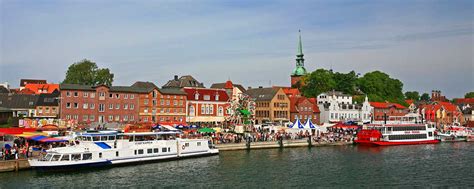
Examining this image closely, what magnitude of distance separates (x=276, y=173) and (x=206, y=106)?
5200 cm

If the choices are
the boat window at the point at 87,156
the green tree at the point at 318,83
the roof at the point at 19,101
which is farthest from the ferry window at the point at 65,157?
the green tree at the point at 318,83

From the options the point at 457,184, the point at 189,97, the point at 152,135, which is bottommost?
the point at 457,184

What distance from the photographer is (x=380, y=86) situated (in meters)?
146

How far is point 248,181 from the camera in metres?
47.2

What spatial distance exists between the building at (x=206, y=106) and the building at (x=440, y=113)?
69659 mm

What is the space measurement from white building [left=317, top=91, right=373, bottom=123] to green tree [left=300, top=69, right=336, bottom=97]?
443cm

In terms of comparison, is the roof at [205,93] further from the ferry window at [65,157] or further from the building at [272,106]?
the ferry window at [65,157]

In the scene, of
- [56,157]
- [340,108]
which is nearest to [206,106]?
[340,108]

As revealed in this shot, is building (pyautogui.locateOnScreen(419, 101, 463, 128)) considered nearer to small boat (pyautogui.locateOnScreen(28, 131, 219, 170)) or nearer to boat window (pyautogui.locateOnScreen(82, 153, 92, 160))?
small boat (pyautogui.locateOnScreen(28, 131, 219, 170))

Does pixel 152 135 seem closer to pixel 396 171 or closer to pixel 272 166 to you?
pixel 272 166

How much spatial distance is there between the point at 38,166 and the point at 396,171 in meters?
36.6

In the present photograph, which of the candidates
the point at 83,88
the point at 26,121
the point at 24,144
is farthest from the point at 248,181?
the point at 83,88

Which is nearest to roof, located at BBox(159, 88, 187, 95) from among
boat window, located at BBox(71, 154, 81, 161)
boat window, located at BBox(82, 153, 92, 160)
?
boat window, located at BBox(82, 153, 92, 160)

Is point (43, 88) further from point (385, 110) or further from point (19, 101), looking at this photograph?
point (385, 110)
